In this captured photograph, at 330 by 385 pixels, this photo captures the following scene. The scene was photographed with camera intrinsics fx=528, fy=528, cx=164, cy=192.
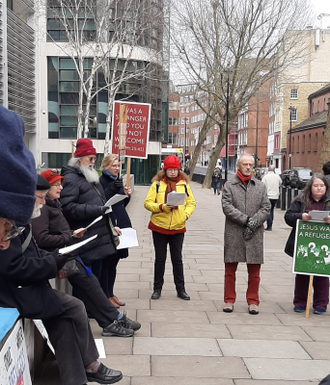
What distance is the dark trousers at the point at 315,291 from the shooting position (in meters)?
6.43

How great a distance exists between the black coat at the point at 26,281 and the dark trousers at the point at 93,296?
4.13 feet

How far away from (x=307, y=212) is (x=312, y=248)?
0.43m

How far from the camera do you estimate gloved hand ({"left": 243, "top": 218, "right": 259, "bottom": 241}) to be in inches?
245

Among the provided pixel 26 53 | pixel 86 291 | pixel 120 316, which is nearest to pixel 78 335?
pixel 86 291

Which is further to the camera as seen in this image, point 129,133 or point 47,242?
point 129,133

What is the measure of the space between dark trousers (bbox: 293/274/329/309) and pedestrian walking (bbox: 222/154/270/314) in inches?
21.5

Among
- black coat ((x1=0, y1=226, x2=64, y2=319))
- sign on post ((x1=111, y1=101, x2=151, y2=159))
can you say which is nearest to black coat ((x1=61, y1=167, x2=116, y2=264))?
black coat ((x1=0, y1=226, x2=64, y2=319))

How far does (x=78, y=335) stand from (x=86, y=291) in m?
1.04

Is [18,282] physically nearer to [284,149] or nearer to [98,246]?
[98,246]

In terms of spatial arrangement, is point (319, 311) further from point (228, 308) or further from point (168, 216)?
point (168, 216)

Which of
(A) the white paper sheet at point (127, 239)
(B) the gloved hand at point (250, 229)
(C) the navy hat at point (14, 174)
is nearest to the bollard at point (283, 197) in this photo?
(B) the gloved hand at point (250, 229)

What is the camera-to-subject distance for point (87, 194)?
5.69 m

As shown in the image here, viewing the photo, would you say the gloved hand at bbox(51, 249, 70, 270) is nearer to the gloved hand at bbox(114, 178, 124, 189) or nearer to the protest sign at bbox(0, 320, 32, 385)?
the protest sign at bbox(0, 320, 32, 385)

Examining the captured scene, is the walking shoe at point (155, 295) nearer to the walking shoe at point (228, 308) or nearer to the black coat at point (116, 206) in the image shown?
the black coat at point (116, 206)
